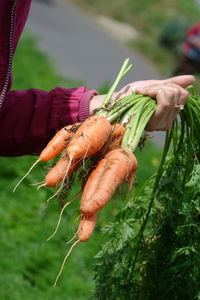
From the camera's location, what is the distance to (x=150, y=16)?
19891mm

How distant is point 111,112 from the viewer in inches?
90.4

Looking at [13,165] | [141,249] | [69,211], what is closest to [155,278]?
[141,249]

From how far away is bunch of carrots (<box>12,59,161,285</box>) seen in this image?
219cm

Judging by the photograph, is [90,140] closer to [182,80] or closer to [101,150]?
[101,150]

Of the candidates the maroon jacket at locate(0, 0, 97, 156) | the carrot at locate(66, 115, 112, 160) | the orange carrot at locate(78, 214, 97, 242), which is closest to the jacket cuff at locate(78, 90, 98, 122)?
the maroon jacket at locate(0, 0, 97, 156)

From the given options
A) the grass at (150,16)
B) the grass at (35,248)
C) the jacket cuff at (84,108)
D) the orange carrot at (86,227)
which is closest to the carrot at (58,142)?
the jacket cuff at (84,108)

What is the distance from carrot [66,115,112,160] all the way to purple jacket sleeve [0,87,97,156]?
0.23 metres

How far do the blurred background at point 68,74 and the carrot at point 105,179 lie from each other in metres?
0.08

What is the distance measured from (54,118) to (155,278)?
76cm

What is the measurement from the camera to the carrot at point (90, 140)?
2.18 metres

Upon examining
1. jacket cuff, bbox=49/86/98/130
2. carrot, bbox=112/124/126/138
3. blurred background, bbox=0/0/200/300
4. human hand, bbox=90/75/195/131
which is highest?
human hand, bbox=90/75/195/131

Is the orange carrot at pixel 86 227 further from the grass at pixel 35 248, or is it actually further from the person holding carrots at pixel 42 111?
the grass at pixel 35 248

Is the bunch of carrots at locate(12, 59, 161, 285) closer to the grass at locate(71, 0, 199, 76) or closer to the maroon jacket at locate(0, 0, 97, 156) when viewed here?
the maroon jacket at locate(0, 0, 97, 156)

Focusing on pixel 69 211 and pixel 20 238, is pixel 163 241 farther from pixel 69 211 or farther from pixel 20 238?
pixel 69 211
